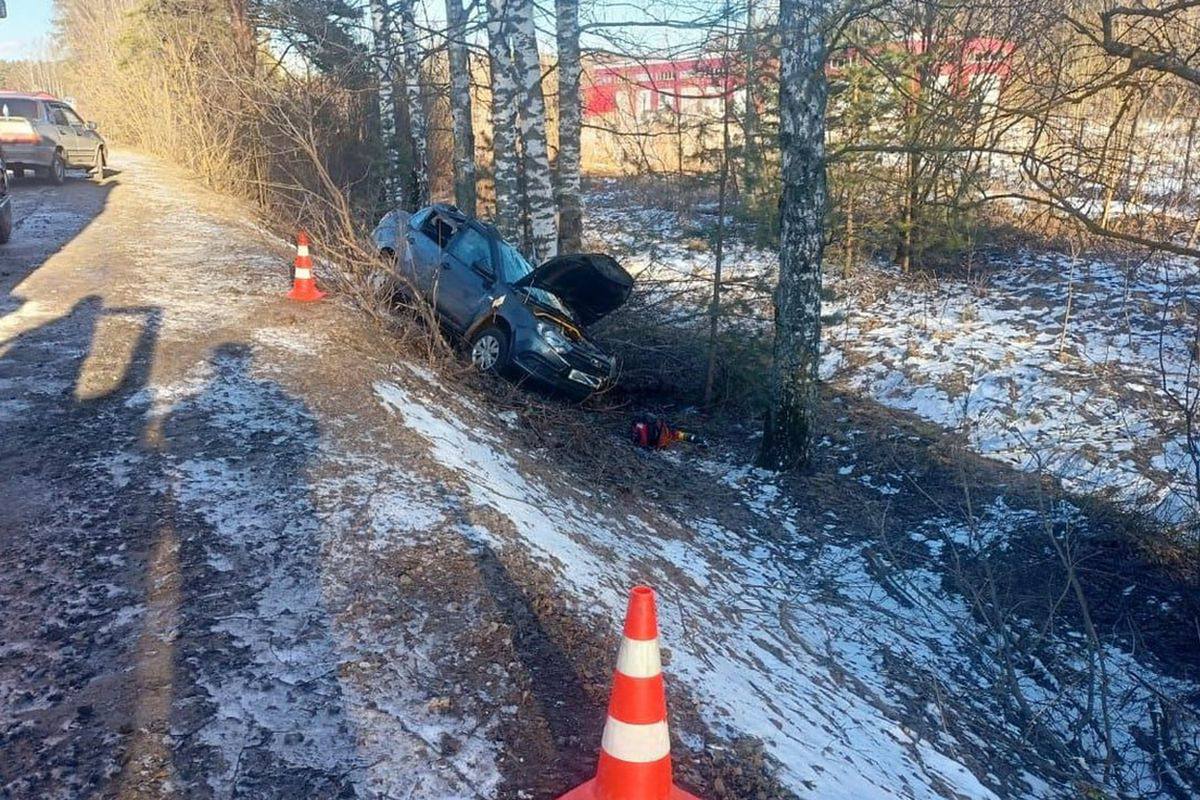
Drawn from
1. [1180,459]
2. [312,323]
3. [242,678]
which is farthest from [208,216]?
[1180,459]

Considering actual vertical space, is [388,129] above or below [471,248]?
above

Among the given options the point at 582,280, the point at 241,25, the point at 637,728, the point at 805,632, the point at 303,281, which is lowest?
the point at 805,632

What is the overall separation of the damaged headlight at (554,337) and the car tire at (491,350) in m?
0.39

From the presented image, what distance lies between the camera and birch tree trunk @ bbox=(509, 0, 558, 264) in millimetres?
11547

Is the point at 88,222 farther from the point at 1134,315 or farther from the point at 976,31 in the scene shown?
the point at 1134,315

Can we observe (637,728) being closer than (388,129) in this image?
Yes

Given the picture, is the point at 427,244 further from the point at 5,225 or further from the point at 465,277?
the point at 5,225

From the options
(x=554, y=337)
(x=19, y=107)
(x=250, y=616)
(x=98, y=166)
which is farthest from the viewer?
(x=98, y=166)

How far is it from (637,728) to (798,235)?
22.6 feet

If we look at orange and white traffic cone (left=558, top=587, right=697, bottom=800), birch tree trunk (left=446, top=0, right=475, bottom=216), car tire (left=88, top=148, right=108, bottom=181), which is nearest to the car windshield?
birch tree trunk (left=446, top=0, right=475, bottom=216)

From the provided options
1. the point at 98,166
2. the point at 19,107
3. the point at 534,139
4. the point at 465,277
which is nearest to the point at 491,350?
the point at 465,277

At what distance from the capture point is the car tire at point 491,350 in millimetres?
9695

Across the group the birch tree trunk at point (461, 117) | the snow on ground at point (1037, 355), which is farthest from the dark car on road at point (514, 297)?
the birch tree trunk at point (461, 117)

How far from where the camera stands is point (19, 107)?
17.3 metres
